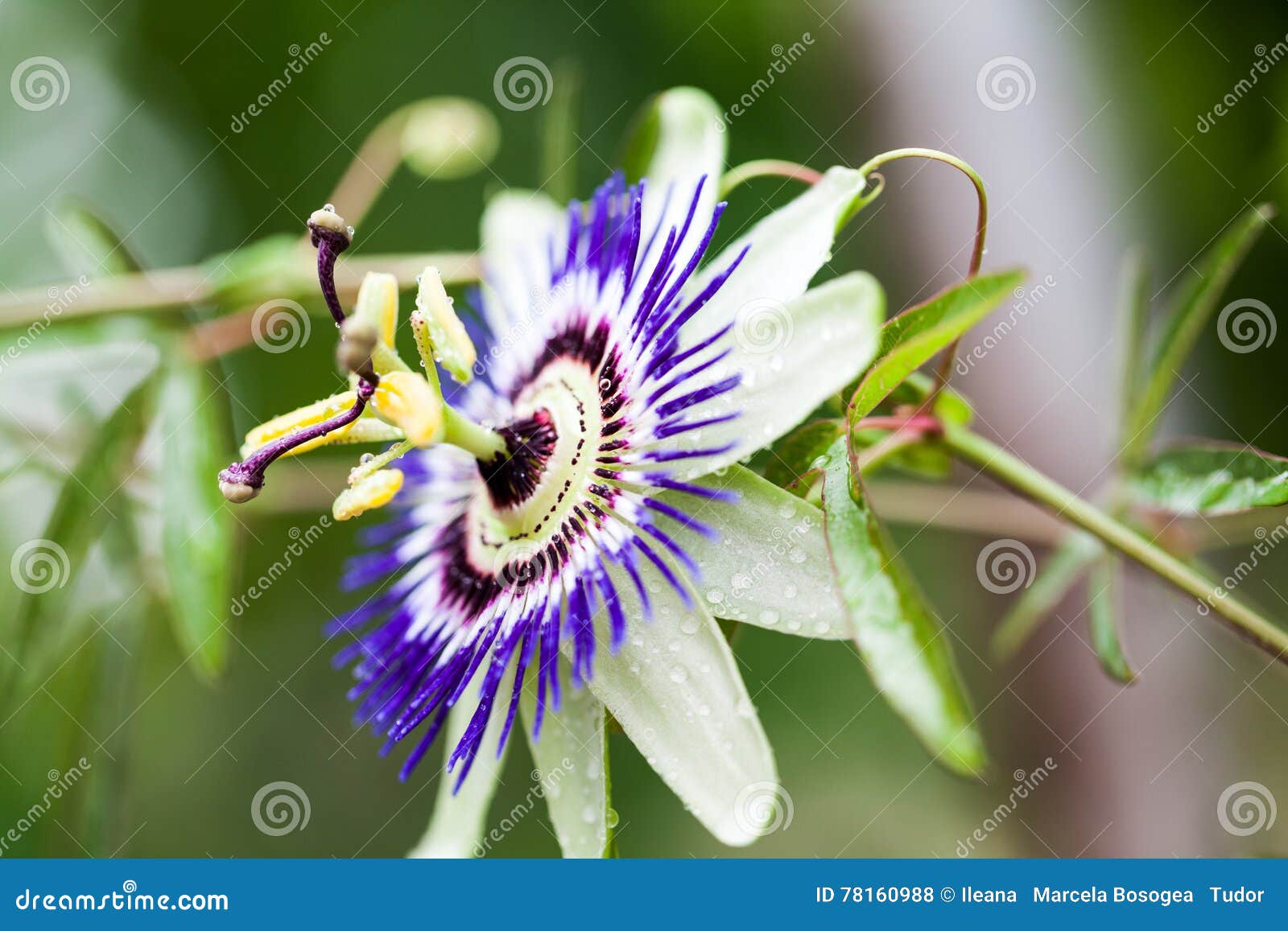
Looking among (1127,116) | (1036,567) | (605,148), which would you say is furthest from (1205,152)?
(605,148)

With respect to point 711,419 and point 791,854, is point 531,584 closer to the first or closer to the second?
point 711,419
